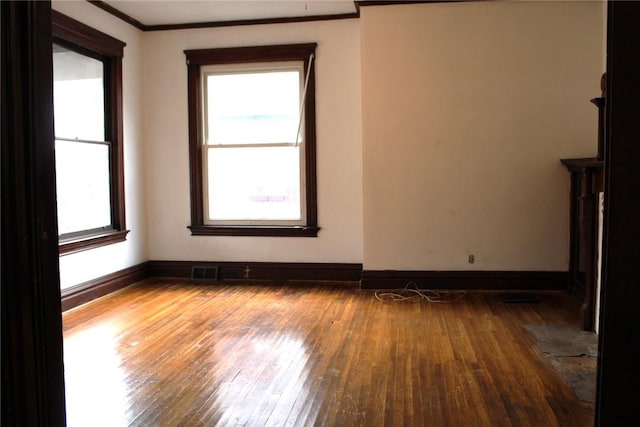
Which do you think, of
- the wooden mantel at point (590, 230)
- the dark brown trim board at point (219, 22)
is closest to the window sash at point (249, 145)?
the dark brown trim board at point (219, 22)

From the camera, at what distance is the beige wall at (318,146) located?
5723 millimetres

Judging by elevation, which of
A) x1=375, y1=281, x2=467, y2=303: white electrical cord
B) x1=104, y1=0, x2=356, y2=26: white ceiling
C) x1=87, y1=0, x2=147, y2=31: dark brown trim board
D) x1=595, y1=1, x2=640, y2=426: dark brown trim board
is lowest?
x1=375, y1=281, x2=467, y2=303: white electrical cord

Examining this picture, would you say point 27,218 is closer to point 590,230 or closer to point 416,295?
point 590,230

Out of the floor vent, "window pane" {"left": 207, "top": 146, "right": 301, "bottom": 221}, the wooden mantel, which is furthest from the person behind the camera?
the floor vent

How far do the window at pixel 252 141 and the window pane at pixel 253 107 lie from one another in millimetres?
11

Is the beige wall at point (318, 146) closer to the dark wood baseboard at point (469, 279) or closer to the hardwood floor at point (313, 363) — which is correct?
the dark wood baseboard at point (469, 279)

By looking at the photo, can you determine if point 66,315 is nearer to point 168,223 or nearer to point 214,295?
point 214,295

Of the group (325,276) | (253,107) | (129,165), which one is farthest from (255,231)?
(129,165)

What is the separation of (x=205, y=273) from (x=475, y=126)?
3.25m

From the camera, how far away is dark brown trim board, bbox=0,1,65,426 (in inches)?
51.7

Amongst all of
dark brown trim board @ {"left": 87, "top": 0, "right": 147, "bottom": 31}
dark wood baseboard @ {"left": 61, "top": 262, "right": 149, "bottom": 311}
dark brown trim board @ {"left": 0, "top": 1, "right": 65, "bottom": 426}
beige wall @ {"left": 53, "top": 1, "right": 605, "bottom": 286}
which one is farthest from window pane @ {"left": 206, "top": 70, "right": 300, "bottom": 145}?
dark brown trim board @ {"left": 0, "top": 1, "right": 65, "bottom": 426}

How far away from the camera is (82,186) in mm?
5074

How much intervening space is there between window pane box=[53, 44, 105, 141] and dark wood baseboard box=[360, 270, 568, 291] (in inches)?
119

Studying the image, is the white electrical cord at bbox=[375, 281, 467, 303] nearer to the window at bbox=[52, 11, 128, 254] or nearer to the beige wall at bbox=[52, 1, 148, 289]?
the beige wall at bbox=[52, 1, 148, 289]
